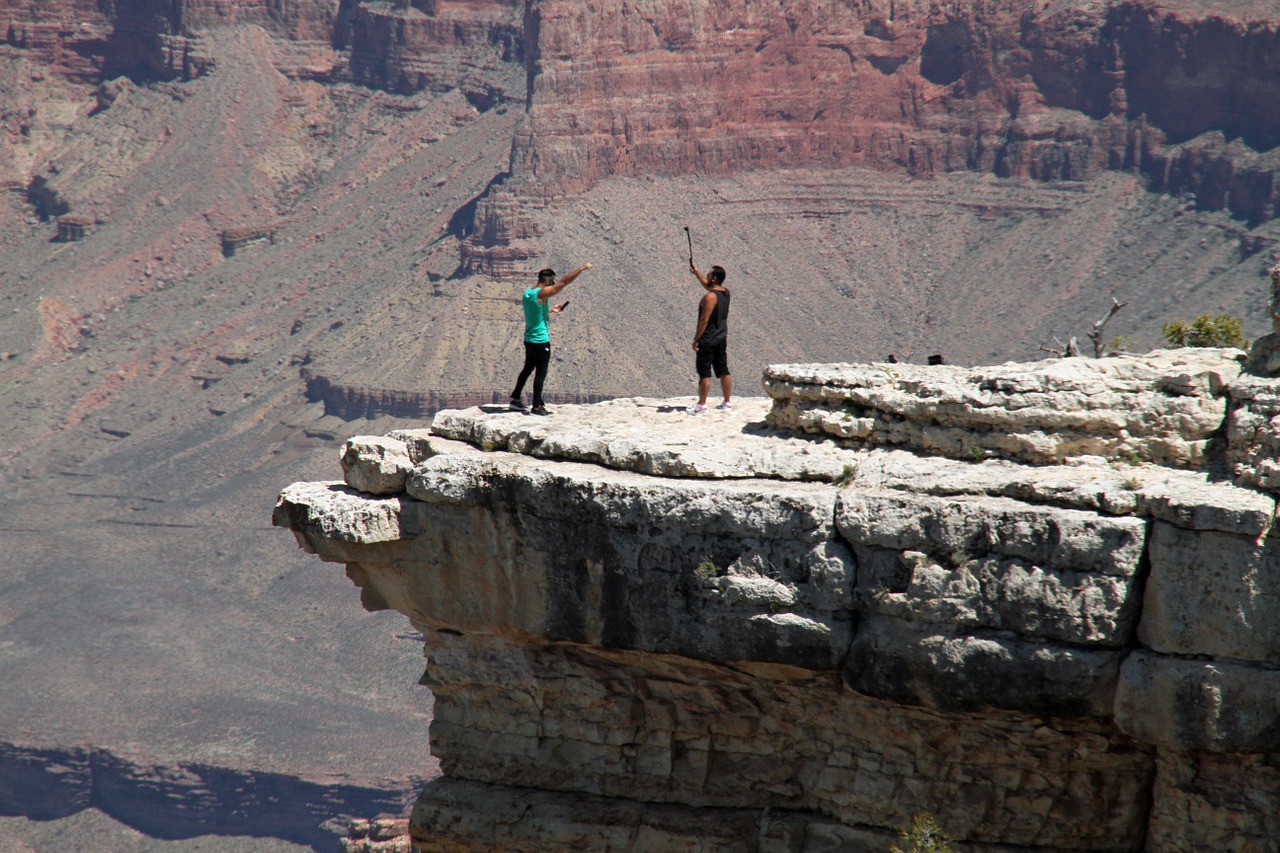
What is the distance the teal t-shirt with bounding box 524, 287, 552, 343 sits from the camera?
19.6m

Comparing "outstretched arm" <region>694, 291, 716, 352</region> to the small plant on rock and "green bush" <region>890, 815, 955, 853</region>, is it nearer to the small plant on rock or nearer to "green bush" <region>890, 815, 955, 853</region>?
the small plant on rock

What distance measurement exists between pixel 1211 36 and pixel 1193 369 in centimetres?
9749

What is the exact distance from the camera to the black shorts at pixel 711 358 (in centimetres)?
1964

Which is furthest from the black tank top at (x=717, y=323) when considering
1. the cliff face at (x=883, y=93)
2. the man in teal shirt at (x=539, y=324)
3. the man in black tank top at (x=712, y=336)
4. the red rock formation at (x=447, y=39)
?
the red rock formation at (x=447, y=39)

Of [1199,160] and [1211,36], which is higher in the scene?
[1211,36]

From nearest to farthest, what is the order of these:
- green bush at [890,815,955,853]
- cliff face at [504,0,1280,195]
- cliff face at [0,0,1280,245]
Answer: green bush at [890,815,955,853], cliff face at [0,0,1280,245], cliff face at [504,0,1280,195]

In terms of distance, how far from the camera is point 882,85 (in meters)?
116

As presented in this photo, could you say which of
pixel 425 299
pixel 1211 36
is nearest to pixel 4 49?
pixel 425 299

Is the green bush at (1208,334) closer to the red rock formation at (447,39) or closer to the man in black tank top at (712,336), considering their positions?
the man in black tank top at (712,336)

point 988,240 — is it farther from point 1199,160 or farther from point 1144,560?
point 1144,560

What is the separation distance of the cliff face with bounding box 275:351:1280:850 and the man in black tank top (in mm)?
500

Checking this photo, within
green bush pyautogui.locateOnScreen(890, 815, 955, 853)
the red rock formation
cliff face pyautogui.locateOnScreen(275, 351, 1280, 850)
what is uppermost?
the red rock formation

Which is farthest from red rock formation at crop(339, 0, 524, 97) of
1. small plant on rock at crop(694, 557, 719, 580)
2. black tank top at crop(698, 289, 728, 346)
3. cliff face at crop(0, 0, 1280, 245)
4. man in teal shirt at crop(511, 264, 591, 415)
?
small plant on rock at crop(694, 557, 719, 580)

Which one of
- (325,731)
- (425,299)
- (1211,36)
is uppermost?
(1211,36)
